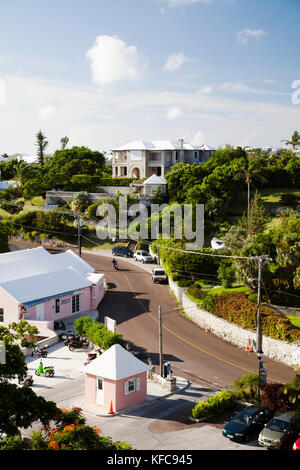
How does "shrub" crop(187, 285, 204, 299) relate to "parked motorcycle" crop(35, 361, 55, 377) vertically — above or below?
above

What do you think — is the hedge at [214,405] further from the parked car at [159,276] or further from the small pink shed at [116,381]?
the parked car at [159,276]

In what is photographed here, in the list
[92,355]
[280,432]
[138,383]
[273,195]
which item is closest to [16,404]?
[138,383]

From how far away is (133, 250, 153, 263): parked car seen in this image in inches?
2719

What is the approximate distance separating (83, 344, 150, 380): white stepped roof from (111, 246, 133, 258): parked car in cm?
4300

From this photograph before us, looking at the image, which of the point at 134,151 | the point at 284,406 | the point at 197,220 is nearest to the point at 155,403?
the point at 284,406

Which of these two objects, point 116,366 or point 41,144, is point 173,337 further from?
point 41,144

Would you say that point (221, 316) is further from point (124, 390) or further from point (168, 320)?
point (124, 390)

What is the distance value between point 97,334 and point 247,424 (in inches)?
623

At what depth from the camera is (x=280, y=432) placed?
→ 79.6 feet

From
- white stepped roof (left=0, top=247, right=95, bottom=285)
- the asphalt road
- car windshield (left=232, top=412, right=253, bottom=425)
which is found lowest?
the asphalt road

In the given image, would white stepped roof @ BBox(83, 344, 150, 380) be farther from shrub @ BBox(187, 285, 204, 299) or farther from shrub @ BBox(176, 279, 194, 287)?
shrub @ BBox(176, 279, 194, 287)

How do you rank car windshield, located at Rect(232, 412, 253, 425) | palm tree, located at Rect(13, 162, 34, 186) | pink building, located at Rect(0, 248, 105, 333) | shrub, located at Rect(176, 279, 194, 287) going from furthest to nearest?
palm tree, located at Rect(13, 162, 34, 186) < shrub, located at Rect(176, 279, 194, 287) < pink building, located at Rect(0, 248, 105, 333) < car windshield, located at Rect(232, 412, 253, 425)

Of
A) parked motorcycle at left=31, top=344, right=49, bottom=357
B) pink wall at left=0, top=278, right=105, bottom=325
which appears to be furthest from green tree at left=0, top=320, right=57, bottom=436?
pink wall at left=0, top=278, right=105, bottom=325

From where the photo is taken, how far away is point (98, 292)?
51875 mm
